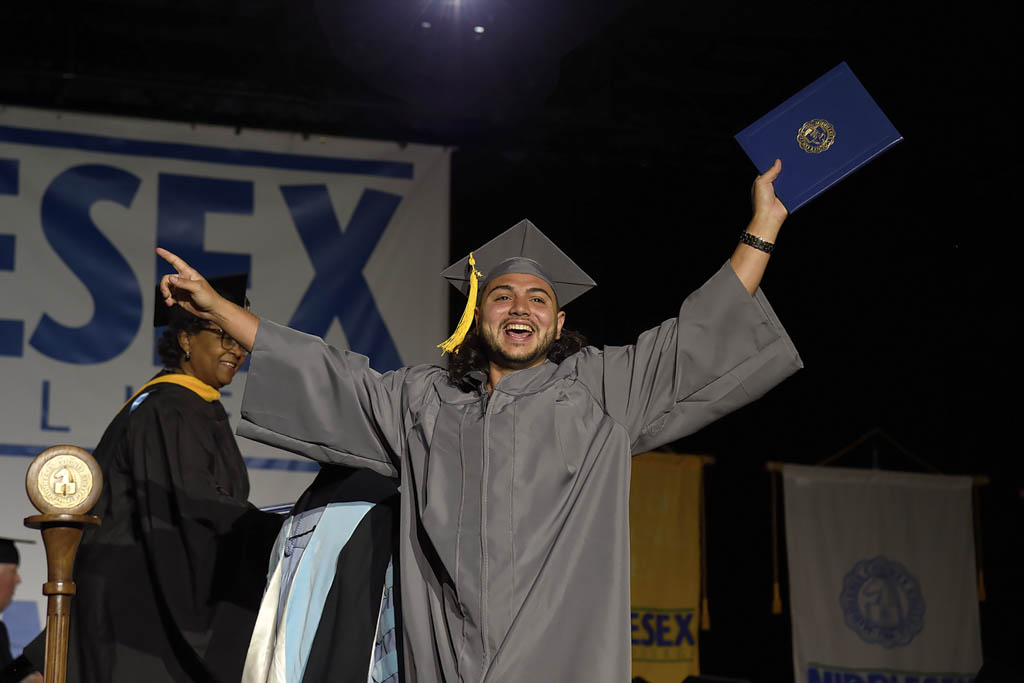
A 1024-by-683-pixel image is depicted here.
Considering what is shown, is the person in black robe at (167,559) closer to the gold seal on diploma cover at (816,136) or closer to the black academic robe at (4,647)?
the black academic robe at (4,647)

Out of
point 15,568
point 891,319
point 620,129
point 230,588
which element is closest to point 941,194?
point 891,319

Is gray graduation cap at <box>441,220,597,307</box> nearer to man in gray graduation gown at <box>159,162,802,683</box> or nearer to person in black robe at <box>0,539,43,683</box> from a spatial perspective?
man in gray graduation gown at <box>159,162,802,683</box>

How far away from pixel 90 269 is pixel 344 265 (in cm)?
127

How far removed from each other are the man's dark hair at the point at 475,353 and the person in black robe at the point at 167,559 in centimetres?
102

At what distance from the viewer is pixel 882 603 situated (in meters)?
6.70

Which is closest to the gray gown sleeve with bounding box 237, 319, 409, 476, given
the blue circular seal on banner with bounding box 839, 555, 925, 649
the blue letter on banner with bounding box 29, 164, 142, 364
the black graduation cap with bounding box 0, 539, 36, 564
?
the black graduation cap with bounding box 0, 539, 36, 564

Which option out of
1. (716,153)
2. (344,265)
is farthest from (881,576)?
(344,265)

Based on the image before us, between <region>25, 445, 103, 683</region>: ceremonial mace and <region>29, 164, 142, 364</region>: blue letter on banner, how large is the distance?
123 inches

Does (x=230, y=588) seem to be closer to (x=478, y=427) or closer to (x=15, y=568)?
(x=478, y=427)

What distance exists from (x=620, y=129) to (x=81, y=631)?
3969mm

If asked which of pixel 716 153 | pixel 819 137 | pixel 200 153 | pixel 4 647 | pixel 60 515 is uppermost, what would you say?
pixel 716 153

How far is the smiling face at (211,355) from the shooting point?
4.23 meters

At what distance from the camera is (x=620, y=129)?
6453 mm

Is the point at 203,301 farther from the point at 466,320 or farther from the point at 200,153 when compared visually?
the point at 200,153
